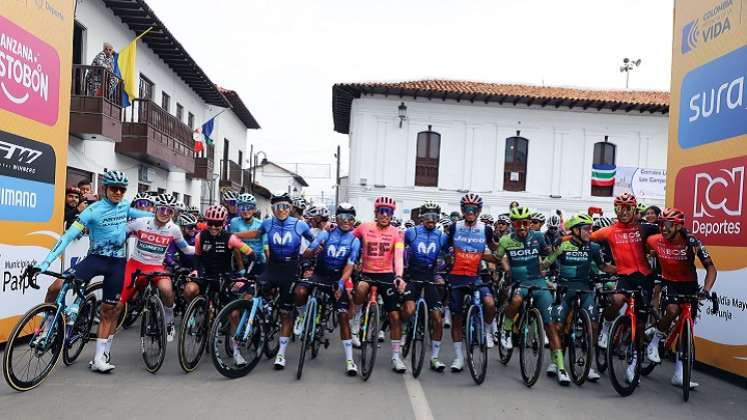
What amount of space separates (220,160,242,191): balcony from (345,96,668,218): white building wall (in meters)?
8.30

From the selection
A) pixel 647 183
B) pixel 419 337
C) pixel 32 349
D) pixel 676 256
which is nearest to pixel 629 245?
pixel 676 256

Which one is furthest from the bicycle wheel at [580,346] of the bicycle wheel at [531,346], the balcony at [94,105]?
the balcony at [94,105]

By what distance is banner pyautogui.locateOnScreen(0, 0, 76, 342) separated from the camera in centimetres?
723

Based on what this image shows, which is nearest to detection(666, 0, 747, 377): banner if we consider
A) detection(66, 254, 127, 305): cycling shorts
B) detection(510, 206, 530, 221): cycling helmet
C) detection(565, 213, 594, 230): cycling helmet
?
detection(565, 213, 594, 230): cycling helmet

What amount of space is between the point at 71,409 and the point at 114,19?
15077 millimetres

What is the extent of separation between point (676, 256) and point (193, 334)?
5643 millimetres

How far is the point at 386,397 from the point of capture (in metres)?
5.85

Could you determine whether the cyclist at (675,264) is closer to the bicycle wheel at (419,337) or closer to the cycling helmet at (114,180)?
the bicycle wheel at (419,337)

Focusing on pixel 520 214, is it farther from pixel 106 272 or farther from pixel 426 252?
pixel 106 272

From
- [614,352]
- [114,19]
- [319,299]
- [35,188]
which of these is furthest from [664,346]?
[114,19]

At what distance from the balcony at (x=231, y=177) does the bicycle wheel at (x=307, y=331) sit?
26991mm

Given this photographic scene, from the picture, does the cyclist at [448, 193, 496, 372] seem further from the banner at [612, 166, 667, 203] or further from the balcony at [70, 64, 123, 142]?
the banner at [612, 166, 667, 203]

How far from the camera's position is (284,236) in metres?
7.14

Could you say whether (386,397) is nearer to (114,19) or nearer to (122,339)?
(122,339)
